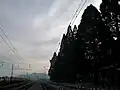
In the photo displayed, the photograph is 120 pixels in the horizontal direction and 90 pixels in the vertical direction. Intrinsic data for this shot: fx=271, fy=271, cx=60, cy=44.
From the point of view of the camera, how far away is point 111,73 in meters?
34.5

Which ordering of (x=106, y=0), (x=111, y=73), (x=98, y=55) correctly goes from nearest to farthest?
(x=111, y=73)
(x=106, y=0)
(x=98, y=55)

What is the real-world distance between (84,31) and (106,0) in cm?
1568

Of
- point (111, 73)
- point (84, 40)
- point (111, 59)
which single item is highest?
point (84, 40)

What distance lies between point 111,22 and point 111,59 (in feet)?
22.3

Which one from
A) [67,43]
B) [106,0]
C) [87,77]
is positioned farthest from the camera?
[67,43]

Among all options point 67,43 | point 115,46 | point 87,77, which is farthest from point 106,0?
point 67,43

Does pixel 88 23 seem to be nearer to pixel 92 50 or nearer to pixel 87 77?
pixel 92 50

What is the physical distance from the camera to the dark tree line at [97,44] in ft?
146

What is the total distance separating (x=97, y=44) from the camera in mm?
57344

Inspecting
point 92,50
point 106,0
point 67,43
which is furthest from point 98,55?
point 67,43

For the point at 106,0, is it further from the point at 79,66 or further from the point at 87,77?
the point at 87,77

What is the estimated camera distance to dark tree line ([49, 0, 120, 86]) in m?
44.5

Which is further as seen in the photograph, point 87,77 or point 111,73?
point 87,77

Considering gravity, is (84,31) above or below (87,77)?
above
